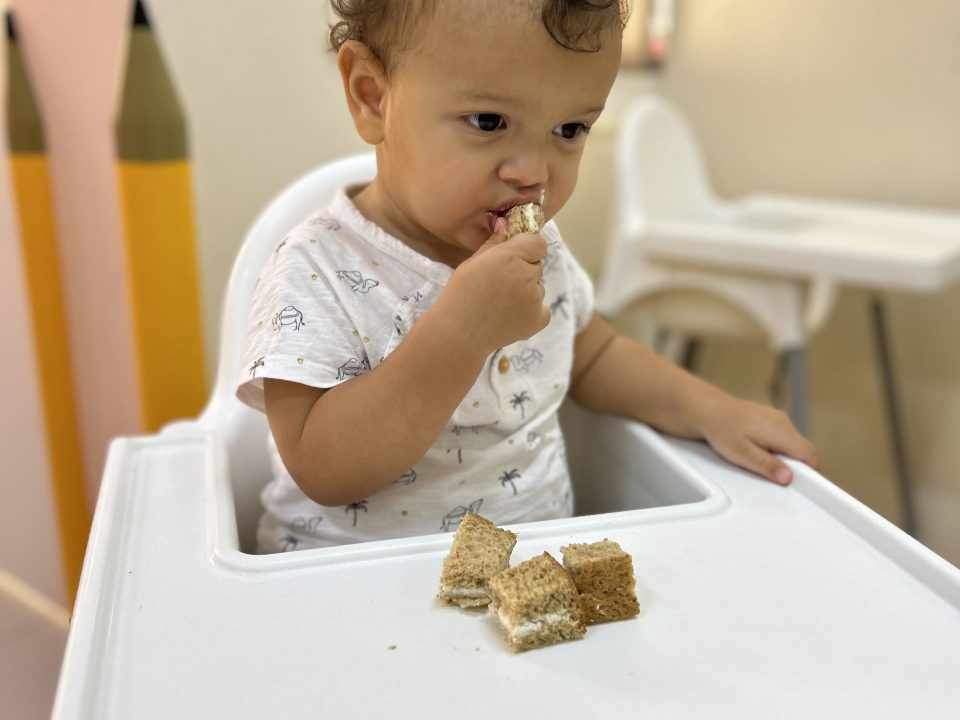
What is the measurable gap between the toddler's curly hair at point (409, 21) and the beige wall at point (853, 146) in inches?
51.3

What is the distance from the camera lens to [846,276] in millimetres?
1214

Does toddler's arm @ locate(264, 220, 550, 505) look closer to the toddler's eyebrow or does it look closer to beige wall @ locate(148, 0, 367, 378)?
the toddler's eyebrow

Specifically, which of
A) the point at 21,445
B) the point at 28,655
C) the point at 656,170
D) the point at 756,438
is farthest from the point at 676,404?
the point at 656,170

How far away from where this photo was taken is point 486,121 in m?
0.54

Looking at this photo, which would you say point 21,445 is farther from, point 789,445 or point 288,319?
point 789,445

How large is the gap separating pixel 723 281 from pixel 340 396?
98cm

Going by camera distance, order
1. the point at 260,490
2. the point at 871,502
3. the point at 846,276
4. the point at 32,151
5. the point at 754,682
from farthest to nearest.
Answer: the point at 871,502
the point at 846,276
the point at 32,151
the point at 260,490
the point at 754,682

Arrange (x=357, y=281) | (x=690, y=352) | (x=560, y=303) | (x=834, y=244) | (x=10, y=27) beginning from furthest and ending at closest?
1. (x=690, y=352)
2. (x=834, y=244)
3. (x=10, y=27)
4. (x=560, y=303)
5. (x=357, y=281)

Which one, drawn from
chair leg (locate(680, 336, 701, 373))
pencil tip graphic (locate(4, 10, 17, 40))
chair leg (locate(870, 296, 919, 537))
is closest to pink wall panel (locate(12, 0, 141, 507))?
pencil tip graphic (locate(4, 10, 17, 40))

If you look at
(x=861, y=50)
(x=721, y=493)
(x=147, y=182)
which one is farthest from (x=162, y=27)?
(x=861, y=50)

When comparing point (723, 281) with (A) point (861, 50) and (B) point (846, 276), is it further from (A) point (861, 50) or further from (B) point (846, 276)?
(A) point (861, 50)

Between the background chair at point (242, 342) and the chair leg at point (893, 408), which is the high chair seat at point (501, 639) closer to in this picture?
the background chair at point (242, 342)

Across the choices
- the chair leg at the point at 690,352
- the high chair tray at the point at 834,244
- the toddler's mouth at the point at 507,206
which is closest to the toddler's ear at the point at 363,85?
the toddler's mouth at the point at 507,206

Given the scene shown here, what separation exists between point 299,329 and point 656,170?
4.06 ft
